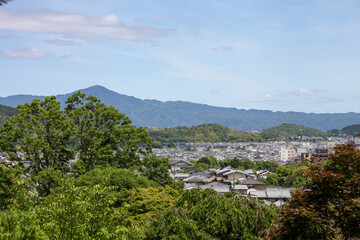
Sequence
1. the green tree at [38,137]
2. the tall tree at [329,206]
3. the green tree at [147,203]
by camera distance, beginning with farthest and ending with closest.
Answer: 1. the green tree at [38,137]
2. the green tree at [147,203]
3. the tall tree at [329,206]

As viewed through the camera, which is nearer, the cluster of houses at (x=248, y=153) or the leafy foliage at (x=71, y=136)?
the leafy foliage at (x=71, y=136)

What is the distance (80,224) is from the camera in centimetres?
738

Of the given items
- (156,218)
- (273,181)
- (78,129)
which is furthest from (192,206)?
(273,181)

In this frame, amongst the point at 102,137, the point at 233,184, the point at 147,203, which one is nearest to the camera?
the point at 147,203

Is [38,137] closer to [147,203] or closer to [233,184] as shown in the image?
[147,203]

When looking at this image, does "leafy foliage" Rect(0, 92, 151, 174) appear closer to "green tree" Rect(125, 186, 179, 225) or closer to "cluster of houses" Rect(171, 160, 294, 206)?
"green tree" Rect(125, 186, 179, 225)

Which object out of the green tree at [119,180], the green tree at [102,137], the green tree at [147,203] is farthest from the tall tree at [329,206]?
the green tree at [102,137]

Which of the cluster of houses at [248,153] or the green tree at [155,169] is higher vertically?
the green tree at [155,169]

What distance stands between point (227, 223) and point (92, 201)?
2988 mm

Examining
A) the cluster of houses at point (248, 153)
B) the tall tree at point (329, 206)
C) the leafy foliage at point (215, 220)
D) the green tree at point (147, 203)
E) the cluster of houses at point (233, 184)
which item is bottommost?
the cluster of houses at point (248, 153)

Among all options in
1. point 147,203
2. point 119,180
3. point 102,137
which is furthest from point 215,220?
point 102,137

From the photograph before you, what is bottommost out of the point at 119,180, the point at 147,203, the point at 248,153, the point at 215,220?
the point at 248,153

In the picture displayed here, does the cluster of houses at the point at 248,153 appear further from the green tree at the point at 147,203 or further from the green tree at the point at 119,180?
the green tree at the point at 147,203

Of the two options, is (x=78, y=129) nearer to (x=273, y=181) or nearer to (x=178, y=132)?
(x=273, y=181)
